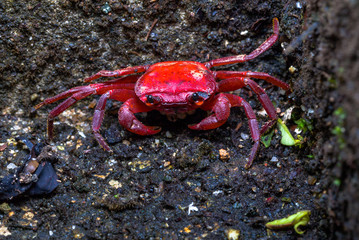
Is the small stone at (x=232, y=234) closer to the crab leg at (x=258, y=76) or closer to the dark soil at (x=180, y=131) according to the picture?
the dark soil at (x=180, y=131)

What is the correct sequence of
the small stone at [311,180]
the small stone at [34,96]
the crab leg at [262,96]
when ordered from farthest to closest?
the small stone at [34,96] < the crab leg at [262,96] < the small stone at [311,180]

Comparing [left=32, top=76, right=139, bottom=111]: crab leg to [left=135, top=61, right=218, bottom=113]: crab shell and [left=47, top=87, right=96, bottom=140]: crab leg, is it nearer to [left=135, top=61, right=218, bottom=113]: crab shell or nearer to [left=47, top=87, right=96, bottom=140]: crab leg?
[left=47, top=87, right=96, bottom=140]: crab leg

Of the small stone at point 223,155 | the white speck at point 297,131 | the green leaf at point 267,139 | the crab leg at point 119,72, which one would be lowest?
the small stone at point 223,155

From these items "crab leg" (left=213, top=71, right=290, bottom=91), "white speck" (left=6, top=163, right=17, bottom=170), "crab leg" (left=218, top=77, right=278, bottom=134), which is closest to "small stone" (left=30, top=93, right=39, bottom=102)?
"white speck" (left=6, top=163, right=17, bottom=170)

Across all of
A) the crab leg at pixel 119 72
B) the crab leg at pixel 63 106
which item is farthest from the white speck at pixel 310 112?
the crab leg at pixel 63 106

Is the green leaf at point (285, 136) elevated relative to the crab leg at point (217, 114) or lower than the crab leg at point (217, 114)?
lower

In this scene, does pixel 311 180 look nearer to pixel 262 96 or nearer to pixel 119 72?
pixel 262 96

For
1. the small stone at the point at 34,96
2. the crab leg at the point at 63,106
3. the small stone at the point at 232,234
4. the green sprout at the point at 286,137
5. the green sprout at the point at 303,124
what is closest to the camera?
the small stone at the point at 232,234
